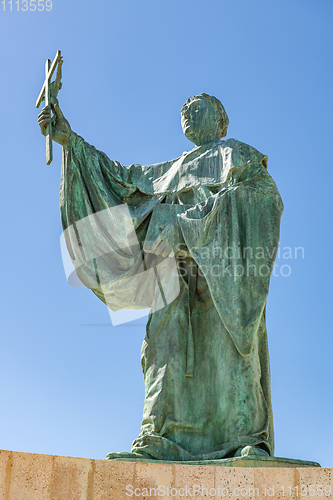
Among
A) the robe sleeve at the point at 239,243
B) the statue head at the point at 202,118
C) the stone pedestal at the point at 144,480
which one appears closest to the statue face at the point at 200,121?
the statue head at the point at 202,118

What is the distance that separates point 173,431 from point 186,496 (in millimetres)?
1413

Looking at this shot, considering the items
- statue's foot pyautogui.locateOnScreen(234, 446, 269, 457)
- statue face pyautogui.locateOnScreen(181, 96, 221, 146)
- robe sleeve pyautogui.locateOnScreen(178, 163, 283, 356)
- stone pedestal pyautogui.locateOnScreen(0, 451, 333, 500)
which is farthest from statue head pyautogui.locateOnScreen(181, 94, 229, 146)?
stone pedestal pyautogui.locateOnScreen(0, 451, 333, 500)

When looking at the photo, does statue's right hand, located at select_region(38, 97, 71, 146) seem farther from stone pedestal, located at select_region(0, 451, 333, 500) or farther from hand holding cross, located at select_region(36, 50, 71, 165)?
stone pedestal, located at select_region(0, 451, 333, 500)

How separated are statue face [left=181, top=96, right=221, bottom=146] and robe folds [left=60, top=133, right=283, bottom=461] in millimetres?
169

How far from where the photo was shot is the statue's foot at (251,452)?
7.36 meters

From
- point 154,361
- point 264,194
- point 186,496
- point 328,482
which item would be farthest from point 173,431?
point 264,194

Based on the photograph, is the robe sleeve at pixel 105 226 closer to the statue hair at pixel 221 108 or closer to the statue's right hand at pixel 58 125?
the statue's right hand at pixel 58 125

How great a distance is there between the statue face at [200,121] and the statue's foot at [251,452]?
3.73m

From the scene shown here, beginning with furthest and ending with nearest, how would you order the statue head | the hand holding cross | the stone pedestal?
1. the statue head
2. the hand holding cross
3. the stone pedestal

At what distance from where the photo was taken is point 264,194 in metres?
8.94

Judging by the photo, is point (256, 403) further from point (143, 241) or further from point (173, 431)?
point (143, 241)

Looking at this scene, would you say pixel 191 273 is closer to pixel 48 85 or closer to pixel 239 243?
pixel 239 243

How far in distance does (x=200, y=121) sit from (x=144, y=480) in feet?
14.7

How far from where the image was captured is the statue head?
31.6ft
